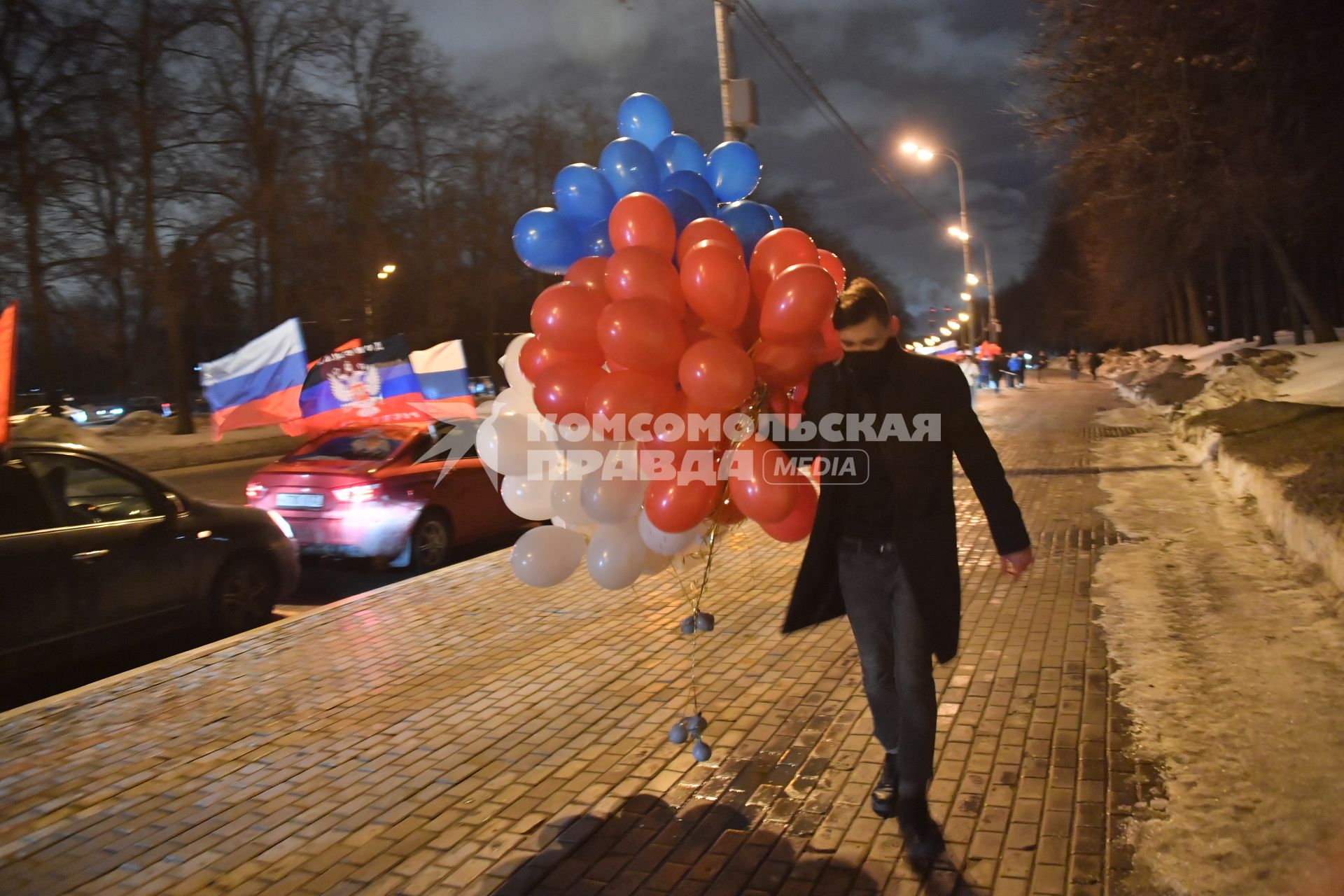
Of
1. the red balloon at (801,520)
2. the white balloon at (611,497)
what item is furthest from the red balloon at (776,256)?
the white balloon at (611,497)

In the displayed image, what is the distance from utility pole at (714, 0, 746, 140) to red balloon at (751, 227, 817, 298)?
19.8 feet

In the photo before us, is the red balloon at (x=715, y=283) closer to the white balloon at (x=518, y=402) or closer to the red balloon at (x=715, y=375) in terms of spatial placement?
the red balloon at (x=715, y=375)

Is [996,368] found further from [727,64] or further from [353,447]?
[353,447]

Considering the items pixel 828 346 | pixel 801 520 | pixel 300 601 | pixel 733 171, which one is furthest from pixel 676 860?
pixel 300 601

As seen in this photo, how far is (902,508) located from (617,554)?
4.14 ft

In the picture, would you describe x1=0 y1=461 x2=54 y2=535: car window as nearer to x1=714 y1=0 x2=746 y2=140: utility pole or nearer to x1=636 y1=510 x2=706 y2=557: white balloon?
x1=636 y1=510 x2=706 y2=557: white balloon

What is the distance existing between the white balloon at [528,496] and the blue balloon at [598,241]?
1.04m

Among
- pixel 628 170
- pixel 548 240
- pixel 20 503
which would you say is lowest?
pixel 20 503

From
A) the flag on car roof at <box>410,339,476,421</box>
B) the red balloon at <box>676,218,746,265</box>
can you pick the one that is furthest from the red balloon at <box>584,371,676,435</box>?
the flag on car roof at <box>410,339,476,421</box>

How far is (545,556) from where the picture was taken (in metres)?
4.27

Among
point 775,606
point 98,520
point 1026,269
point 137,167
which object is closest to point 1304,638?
point 775,606

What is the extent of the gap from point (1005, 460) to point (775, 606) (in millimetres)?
8988

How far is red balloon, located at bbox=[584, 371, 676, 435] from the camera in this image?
11.9ft

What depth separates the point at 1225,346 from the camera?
3628cm
